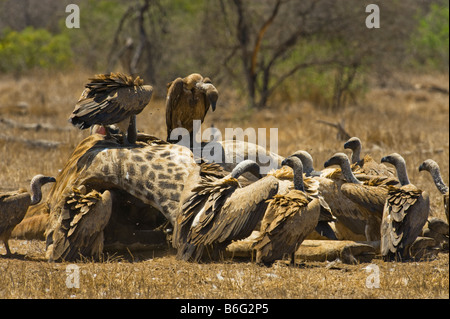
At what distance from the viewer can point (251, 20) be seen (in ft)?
67.7

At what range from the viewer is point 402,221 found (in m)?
6.43

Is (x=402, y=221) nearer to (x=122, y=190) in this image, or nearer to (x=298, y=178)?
(x=298, y=178)

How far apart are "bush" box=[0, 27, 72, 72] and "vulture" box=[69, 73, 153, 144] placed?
18292 millimetres

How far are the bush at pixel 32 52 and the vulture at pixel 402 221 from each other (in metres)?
20.0

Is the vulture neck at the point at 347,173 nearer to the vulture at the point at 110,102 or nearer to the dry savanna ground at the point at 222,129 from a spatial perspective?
the dry savanna ground at the point at 222,129

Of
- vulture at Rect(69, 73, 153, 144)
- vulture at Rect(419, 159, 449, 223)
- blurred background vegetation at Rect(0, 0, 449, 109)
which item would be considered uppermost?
blurred background vegetation at Rect(0, 0, 449, 109)

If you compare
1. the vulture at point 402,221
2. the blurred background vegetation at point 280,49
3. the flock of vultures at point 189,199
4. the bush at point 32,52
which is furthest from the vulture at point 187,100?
the bush at point 32,52

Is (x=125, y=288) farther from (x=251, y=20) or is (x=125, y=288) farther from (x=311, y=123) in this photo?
(x=251, y=20)

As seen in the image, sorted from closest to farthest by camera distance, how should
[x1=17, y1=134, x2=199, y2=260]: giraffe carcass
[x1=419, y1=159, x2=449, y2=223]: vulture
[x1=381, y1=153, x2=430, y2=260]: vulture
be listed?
[x1=381, y1=153, x2=430, y2=260]: vulture → [x1=17, y1=134, x2=199, y2=260]: giraffe carcass → [x1=419, y1=159, x2=449, y2=223]: vulture

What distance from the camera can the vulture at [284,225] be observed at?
6016 mm

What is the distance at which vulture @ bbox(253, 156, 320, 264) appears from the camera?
6.02 metres

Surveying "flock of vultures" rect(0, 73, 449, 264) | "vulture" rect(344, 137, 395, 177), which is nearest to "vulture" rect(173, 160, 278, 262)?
"flock of vultures" rect(0, 73, 449, 264)

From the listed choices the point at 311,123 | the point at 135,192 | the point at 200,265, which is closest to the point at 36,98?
the point at 311,123

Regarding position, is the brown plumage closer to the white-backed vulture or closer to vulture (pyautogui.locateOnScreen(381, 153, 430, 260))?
the white-backed vulture
